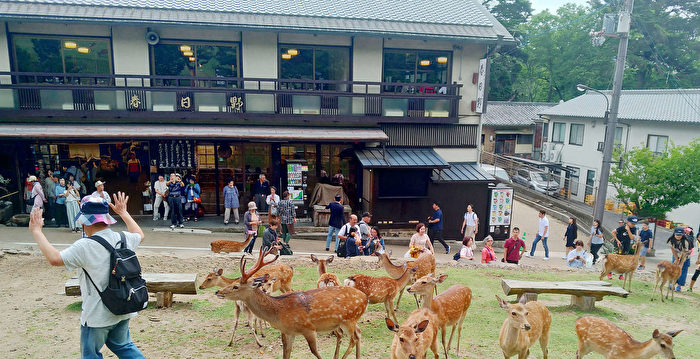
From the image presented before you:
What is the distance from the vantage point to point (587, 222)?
24062 mm

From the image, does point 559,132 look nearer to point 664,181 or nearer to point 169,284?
point 664,181

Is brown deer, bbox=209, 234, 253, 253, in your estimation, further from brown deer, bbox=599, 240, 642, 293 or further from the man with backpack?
brown deer, bbox=599, 240, 642, 293

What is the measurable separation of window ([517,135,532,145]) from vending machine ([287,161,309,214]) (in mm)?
28739

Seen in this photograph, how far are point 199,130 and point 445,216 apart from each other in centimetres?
982

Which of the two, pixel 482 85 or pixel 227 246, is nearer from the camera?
pixel 227 246

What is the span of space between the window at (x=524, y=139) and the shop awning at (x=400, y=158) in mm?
24878

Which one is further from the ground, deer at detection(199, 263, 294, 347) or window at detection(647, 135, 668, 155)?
window at detection(647, 135, 668, 155)

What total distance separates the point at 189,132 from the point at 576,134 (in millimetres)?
28040

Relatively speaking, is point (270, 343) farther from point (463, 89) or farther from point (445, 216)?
point (463, 89)

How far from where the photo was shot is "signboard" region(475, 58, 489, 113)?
60.3 ft

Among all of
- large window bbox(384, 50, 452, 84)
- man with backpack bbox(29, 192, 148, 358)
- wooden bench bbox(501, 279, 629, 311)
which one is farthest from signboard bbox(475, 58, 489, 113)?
man with backpack bbox(29, 192, 148, 358)

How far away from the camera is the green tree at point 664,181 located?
63.0ft

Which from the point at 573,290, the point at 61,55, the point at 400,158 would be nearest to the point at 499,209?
the point at 400,158

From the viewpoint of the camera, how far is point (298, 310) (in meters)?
6.14
